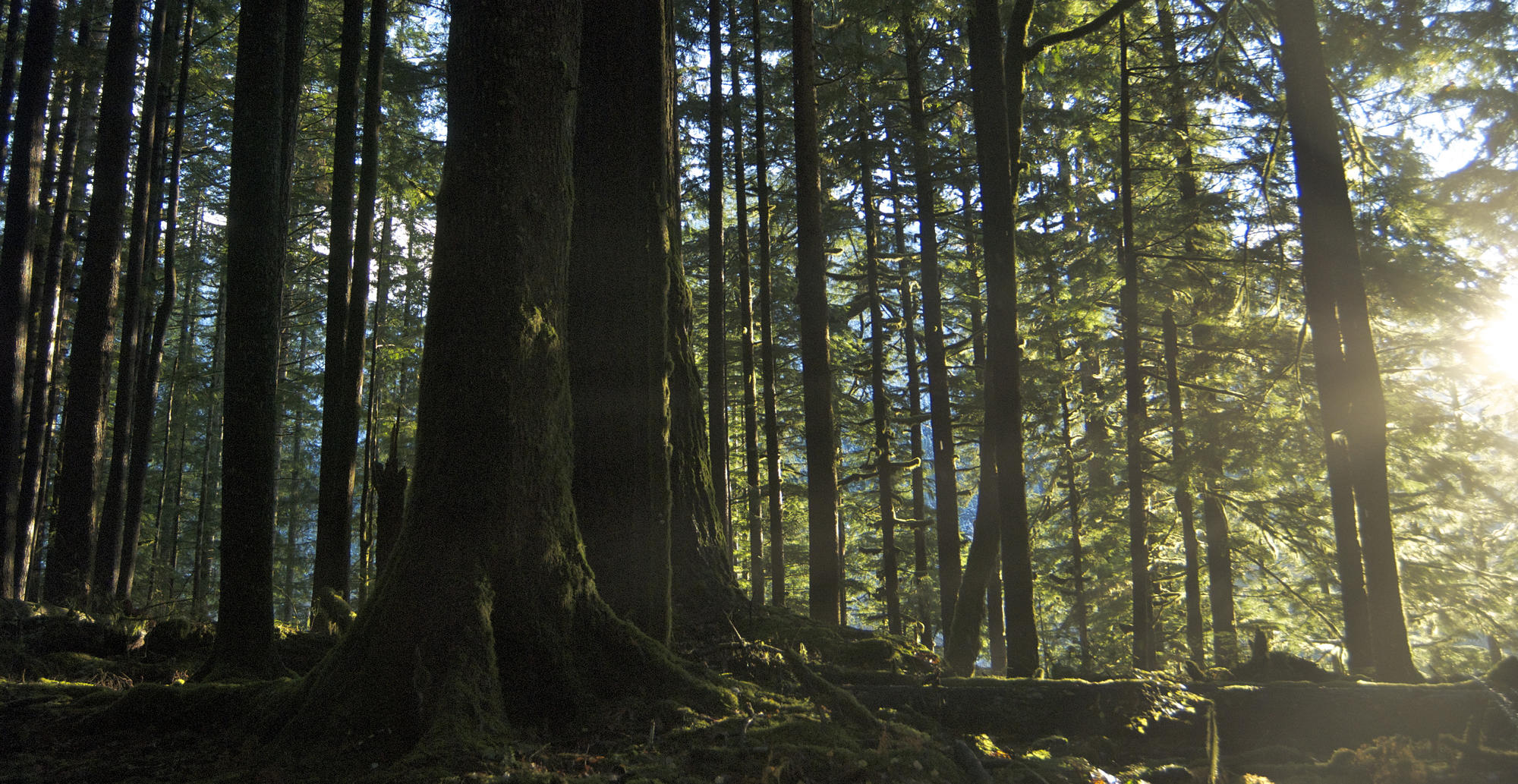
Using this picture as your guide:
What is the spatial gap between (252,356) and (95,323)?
7.33m

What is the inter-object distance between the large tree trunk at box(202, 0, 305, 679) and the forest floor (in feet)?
2.62

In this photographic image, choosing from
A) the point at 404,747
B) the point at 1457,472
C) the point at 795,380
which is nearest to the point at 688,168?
the point at 795,380

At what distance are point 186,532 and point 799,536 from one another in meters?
24.9

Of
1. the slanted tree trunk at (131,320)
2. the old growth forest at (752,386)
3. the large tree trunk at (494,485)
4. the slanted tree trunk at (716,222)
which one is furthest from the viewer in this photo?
the slanted tree trunk at (716,222)

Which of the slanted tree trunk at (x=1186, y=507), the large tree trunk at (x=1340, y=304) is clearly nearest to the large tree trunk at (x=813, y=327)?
the large tree trunk at (x=1340, y=304)

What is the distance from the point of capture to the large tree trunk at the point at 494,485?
12.6ft

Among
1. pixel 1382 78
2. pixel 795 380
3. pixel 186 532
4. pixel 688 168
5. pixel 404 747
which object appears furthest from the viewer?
pixel 186 532

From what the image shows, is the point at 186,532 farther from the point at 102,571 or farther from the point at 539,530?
the point at 539,530

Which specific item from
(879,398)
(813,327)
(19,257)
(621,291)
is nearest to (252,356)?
(621,291)

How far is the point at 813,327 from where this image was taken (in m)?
11.0

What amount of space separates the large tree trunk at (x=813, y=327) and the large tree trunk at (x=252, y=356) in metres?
6.64

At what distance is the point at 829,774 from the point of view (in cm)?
375

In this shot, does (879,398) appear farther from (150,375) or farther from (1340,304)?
(150,375)

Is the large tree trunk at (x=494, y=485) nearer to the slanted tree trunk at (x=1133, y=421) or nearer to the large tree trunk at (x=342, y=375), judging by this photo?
→ the large tree trunk at (x=342, y=375)
